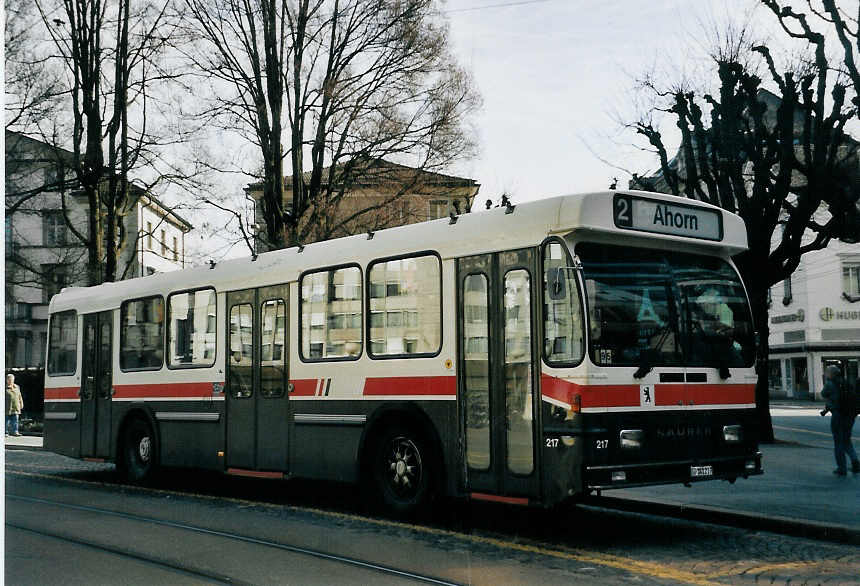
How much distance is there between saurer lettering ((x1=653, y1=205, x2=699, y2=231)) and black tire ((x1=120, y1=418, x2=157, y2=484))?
8259 mm

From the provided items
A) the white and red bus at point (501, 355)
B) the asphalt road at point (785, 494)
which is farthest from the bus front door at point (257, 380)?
the asphalt road at point (785, 494)

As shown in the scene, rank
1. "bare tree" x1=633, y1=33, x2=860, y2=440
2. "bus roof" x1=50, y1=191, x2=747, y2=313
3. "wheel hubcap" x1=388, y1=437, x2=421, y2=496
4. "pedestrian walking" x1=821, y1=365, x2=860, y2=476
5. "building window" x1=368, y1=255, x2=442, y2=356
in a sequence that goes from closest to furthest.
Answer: "bus roof" x1=50, y1=191, x2=747, y2=313, "building window" x1=368, y1=255, x2=442, y2=356, "wheel hubcap" x1=388, y1=437, x2=421, y2=496, "pedestrian walking" x1=821, y1=365, x2=860, y2=476, "bare tree" x1=633, y1=33, x2=860, y2=440

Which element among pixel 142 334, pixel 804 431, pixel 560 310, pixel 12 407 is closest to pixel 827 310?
pixel 804 431

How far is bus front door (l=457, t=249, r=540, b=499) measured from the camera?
893cm

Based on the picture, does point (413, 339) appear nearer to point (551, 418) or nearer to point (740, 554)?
point (551, 418)

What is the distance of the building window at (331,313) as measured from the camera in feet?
36.1

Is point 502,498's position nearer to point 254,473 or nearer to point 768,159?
point 254,473

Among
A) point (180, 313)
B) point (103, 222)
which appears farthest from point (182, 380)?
point (103, 222)

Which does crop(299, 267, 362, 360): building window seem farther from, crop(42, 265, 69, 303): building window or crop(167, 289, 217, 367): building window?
crop(42, 265, 69, 303): building window

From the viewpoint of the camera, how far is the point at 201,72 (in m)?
24.7

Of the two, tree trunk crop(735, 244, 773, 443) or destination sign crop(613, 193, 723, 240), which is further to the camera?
tree trunk crop(735, 244, 773, 443)

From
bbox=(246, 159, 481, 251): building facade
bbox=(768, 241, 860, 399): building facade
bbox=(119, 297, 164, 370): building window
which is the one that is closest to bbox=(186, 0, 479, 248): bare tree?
bbox=(246, 159, 481, 251): building facade

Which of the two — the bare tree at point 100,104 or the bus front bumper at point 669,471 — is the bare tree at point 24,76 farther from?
the bus front bumper at point 669,471

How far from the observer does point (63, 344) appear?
1619 centimetres
